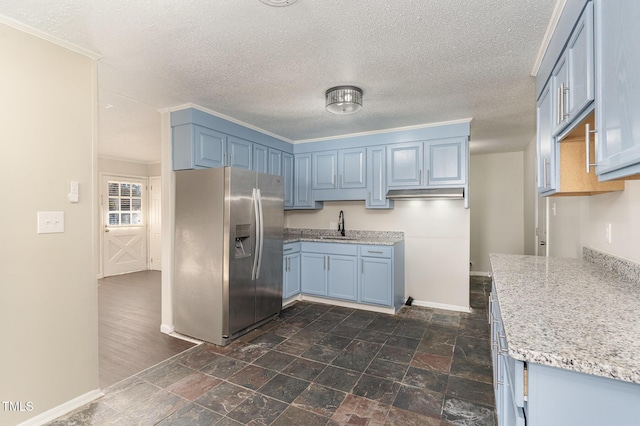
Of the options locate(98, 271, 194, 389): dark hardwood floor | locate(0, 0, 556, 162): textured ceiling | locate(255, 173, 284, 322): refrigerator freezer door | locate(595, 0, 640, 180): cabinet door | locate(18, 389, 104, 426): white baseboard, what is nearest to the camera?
locate(595, 0, 640, 180): cabinet door

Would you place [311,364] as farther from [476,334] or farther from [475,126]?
[475,126]

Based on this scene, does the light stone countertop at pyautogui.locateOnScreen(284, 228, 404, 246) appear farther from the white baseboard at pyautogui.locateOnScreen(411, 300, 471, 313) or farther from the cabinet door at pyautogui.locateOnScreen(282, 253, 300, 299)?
the white baseboard at pyautogui.locateOnScreen(411, 300, 471, 313)

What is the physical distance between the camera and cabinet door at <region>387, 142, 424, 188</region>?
395 centimetres

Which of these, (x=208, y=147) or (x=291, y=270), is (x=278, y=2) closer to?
(x=208, y=147)

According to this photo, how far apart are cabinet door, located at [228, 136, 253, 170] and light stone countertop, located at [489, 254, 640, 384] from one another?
2.99m

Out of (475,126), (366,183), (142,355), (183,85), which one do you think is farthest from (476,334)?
(183,85)

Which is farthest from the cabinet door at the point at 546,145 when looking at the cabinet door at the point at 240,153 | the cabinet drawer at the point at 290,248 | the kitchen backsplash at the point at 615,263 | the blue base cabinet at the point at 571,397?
the cabinet door at the point at 240,153

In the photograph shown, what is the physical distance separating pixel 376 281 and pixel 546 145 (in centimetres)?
238

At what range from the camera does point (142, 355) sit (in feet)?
9.08

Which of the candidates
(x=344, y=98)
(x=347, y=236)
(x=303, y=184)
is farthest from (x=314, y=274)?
(x=344, y=98)

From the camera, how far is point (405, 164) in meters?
4.02

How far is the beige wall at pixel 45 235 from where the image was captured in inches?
70.4

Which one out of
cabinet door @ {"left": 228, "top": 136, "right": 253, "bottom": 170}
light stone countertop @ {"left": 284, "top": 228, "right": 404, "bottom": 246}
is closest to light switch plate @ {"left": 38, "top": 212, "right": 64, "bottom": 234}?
cabinet door @ {"left": 228, "top": 136, "right": 253, "bottom": 170}

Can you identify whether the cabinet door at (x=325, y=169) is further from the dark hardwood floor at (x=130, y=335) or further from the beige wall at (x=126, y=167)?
the beige wall at (x=126, y=167)
